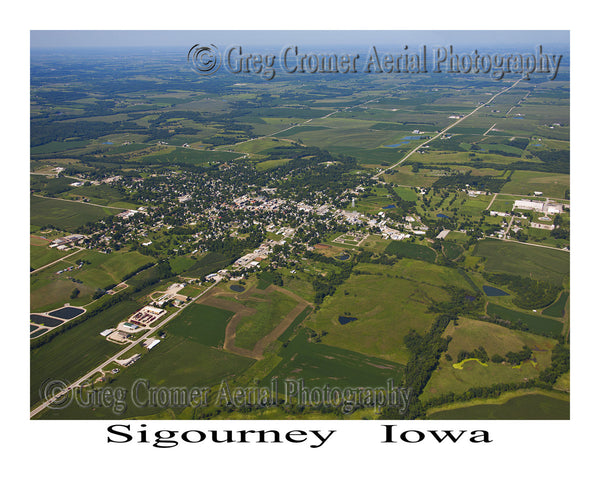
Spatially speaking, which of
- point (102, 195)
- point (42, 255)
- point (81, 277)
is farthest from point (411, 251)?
point (102, 195)

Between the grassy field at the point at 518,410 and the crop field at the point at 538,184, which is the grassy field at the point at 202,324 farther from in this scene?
the crop field at the point at 538,184

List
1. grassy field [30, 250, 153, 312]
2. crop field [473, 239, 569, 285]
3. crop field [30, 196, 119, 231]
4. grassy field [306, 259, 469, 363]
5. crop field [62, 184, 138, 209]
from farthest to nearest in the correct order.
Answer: crop field [62, 184, 138, 209], crop field [30, 196, 119, 231], crop field [473, 239, 569, 285], grassy field [30, 250, 153, 312], grassy field [306, 259, 469, 363]

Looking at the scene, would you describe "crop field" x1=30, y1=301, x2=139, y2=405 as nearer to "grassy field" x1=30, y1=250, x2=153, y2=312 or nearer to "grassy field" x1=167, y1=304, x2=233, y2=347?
"grassy field" x1=30, y1=250, x2=153, y2=312

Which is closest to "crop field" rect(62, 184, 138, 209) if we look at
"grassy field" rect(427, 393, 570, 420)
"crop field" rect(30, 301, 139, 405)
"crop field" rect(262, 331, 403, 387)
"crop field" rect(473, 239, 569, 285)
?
"crop field" rect(30, 301, 139, 405)

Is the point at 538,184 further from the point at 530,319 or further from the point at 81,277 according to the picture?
the point at 81,277

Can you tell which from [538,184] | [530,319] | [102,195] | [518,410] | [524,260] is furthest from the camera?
[538,184]

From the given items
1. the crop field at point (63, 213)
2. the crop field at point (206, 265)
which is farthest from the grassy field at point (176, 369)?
the crop field at point (63, 213)
